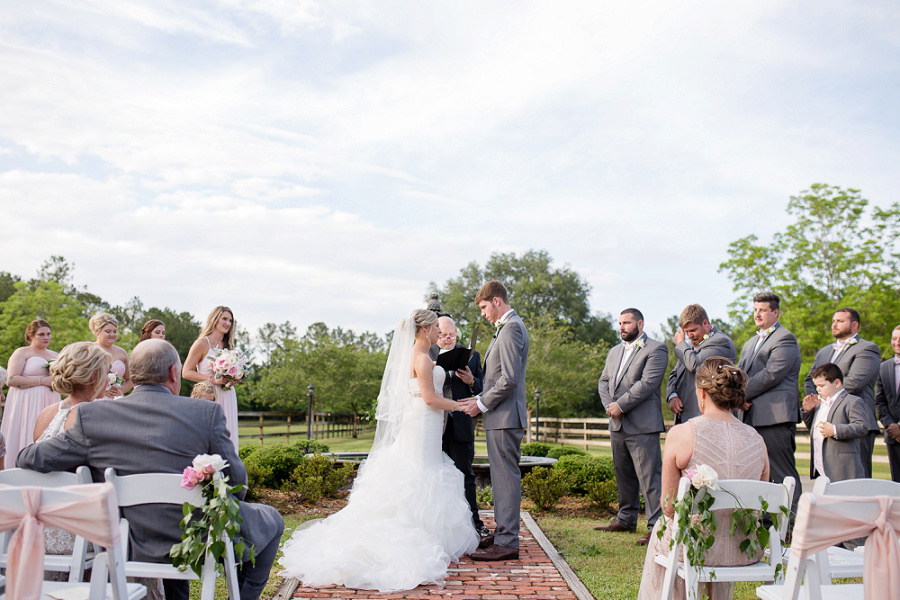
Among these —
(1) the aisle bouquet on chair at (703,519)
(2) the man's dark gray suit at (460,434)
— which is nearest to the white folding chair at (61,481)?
(1) the aisle bouquet on chair at (703,519)

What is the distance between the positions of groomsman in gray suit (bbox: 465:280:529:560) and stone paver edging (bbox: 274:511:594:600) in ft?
0.71

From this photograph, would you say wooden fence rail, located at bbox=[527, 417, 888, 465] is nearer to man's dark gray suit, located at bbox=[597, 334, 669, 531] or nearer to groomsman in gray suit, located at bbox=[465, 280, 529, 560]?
man's dark gray suit, located at bbox=[597, 334, 669, 531]

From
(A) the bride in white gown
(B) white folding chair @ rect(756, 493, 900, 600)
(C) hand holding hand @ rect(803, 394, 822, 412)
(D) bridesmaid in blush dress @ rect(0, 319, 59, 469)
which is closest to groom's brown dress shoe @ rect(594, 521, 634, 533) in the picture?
(A) the bride in white gown

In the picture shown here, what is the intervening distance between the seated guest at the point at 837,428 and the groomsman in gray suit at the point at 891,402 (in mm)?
667

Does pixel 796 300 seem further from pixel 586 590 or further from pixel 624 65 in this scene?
pixel 586 590

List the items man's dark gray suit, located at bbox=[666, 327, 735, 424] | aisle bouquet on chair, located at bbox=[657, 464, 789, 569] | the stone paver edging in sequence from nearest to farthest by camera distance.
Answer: aisle bouquet on chair, located at bbox=[657, 464, 789, 569] → the stone paver edging → man's dark gray suit, located at bbox=[666, 327, 735, 424]

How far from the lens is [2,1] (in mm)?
9961

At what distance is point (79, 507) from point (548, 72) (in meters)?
9.73

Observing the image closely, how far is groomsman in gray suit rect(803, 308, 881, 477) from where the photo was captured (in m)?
7.50

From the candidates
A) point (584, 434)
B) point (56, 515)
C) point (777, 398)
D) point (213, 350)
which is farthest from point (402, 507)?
point (584, 434)

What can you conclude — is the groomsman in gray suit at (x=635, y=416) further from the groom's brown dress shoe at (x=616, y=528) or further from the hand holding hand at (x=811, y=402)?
the hand holding hand at (x=811, y=402)

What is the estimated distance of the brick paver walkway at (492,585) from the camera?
5.53 meters

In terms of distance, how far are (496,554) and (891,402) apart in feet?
16.3

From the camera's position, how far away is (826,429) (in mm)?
7109
